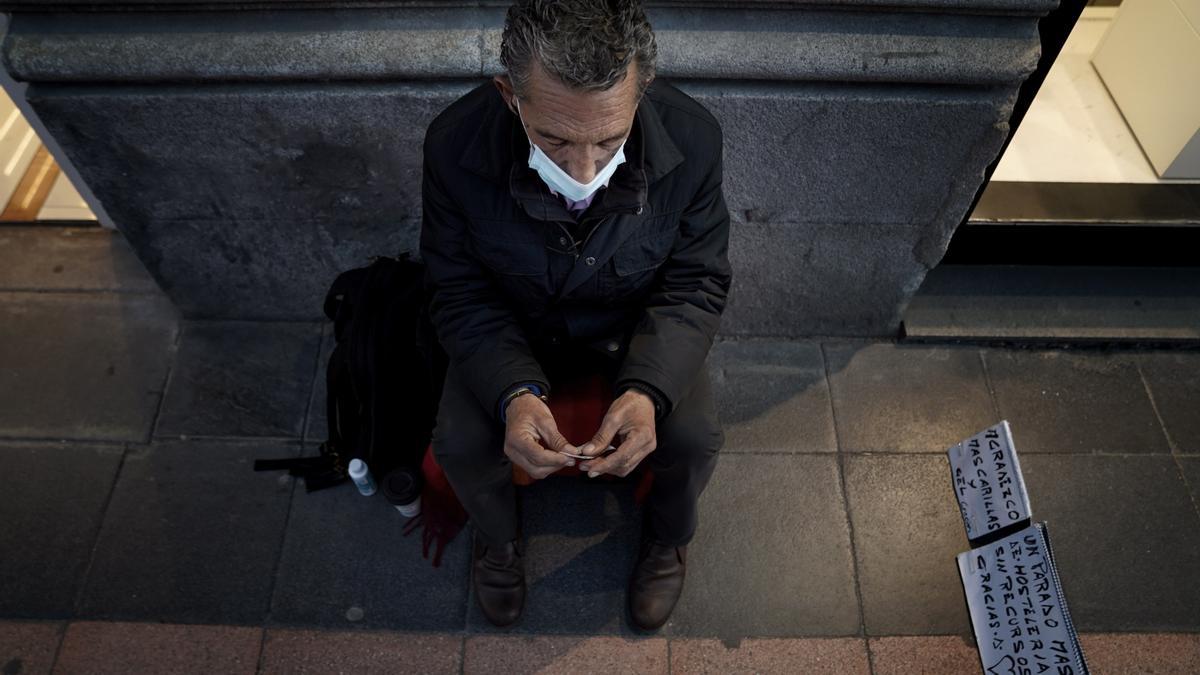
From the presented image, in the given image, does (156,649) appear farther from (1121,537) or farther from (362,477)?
(1121,537)

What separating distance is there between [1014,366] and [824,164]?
139cm

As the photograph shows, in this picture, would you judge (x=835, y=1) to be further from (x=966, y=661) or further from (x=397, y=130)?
(x=966, y=661)

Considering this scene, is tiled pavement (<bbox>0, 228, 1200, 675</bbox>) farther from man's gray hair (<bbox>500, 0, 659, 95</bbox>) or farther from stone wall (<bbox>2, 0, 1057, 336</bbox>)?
man's gray hair (<bbox>500, 0, 659, 95</bbox>)

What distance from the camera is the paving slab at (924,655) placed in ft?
9.00

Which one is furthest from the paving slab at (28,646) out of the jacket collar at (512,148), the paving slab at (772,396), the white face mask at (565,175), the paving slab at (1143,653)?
the paving slab at (1143,653)

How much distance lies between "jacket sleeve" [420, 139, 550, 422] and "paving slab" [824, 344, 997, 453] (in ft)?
4.97

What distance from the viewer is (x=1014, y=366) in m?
3.42

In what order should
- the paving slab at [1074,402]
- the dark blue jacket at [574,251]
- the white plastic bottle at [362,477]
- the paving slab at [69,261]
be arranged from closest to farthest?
the dark blue jacket at [574,251], the white plastic bottle at [362,477], the paving slab at [1074,402], the paving slab at [69,261]

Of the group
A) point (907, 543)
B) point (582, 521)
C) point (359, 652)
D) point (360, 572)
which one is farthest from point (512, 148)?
point (907, 543)

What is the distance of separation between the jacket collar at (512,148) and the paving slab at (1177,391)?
2500 millimetres

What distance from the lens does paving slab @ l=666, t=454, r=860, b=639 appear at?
9.29ft

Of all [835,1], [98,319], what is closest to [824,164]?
[835,1]

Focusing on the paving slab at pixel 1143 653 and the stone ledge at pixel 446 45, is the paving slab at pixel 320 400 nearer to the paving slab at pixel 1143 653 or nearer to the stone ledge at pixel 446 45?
the stone ledge at pixel 446 45

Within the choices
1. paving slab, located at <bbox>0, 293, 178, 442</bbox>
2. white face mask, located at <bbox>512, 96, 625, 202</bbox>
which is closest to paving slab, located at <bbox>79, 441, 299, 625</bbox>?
paving slab, located at <bbox>0, 293, 178, 442</bbox>
